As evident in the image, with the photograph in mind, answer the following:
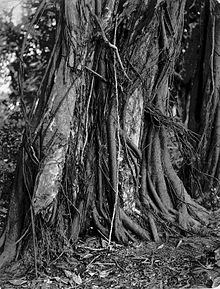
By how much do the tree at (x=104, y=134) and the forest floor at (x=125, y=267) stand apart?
140 mm

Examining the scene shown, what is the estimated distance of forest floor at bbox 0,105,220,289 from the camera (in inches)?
145

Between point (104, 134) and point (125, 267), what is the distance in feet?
3.51

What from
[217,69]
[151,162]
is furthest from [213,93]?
[151,162]

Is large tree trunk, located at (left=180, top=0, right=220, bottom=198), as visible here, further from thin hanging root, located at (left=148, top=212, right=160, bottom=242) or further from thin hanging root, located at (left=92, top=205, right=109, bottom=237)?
thin hanging root, located at (left=92, top=205, right=109, bottom=237)

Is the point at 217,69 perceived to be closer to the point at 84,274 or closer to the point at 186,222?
the point at 186,222

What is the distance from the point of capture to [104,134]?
4266mm

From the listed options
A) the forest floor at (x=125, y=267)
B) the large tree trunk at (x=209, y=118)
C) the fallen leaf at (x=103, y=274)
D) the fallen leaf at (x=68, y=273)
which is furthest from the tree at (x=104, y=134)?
the large tree trunk at (x=209, y=118)

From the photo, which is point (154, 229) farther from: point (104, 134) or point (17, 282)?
point (17, 282)

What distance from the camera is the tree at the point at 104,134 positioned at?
12.8 ft

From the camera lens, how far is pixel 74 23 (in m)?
3.93

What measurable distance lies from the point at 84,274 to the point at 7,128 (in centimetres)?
361

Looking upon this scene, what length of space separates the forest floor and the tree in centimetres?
14

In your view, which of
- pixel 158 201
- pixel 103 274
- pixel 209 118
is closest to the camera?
pixel 103 274

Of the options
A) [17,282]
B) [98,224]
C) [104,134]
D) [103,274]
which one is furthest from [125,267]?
[104,134]
